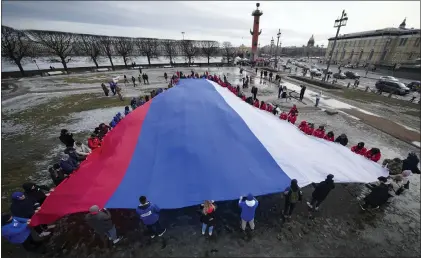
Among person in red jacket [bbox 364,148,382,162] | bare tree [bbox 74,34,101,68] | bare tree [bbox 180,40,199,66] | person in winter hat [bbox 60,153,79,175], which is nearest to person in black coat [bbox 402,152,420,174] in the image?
person in red jacket [bbox 364,148,382,162]

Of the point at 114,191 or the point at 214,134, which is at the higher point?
the point at 214,134

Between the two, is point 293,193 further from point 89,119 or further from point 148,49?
point 148,49

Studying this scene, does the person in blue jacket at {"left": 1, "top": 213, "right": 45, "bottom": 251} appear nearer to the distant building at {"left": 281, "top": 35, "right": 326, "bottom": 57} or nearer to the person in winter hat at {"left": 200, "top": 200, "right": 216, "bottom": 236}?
the person in winter hat at {"left": 200, "top": 200, "right": 216, "bottom": 236}

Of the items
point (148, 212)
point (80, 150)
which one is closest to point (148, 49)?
point (80, 150)

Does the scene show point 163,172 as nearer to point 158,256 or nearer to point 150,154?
point 150,154

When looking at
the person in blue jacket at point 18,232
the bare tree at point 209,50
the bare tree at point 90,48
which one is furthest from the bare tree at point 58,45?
the person in blue jacket at point 18,232

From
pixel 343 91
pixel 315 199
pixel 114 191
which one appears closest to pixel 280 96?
pixel 343 91

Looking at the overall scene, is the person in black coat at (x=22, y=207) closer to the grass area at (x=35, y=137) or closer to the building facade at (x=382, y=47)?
the grass area at (x=35, y=137)
